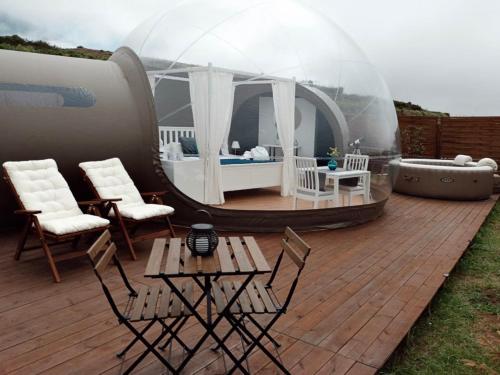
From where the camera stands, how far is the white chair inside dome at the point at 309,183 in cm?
591

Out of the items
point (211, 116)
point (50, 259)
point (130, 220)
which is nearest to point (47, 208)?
point (50, 259)

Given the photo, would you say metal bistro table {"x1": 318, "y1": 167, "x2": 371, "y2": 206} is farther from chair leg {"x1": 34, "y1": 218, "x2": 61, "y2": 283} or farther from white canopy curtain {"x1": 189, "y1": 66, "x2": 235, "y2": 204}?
chair leg {"x1": 34, "y1": 218, "x2": 61, "y2": 283}

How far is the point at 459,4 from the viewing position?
982 centimetres

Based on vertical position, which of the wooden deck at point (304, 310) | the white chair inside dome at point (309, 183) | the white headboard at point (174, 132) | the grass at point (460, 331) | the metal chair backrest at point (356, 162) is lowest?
the grass at point (460, 331)

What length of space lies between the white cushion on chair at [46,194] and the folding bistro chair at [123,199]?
12.9 inches

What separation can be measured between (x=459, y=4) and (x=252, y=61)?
6.44m

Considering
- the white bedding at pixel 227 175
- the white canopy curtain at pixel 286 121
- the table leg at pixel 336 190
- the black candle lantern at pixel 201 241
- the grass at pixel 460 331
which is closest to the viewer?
the black candle lantern at pixel 201 241

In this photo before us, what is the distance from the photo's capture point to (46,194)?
4660 millimetres

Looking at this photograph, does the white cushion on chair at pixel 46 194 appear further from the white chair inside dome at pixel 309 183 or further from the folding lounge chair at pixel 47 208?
the white chair inside dome at pixel 309 183

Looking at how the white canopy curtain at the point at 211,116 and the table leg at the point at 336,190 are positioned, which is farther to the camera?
the table leg at the point at 336,190

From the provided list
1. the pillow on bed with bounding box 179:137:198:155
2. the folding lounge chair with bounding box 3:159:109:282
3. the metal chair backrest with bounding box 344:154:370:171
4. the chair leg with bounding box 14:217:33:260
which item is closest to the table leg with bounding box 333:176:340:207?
the metal chair backrest with bounding box 344:154:370:171

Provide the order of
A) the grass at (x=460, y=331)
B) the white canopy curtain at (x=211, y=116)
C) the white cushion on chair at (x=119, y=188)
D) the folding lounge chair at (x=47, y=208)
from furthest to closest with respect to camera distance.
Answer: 1. the white canopy curtain at (x=211, y=116)
2. the white cushion on chair at (x=119, y=188)
3. the folding lounge chair at (x=47, y=208)
4. the grass at (x=460, y=331)

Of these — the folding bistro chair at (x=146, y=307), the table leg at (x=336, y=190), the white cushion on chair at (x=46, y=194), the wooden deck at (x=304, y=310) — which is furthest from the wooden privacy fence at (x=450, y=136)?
the folding bistro chair at (x=146, y=307)

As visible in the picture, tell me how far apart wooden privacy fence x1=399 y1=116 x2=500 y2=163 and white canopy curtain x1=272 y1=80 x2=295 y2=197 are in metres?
6.55
